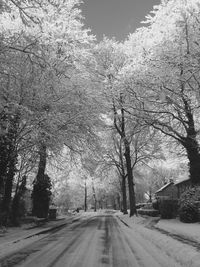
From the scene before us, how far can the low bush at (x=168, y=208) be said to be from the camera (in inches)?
683

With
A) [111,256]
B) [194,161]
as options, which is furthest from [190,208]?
[111,256]

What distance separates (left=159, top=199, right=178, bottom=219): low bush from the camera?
1734 centimetres

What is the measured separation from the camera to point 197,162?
18344mm

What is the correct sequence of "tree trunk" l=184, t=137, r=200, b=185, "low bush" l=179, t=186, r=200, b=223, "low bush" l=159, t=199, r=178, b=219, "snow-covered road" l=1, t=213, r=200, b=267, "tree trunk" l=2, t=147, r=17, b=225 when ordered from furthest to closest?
"tree trunk" l=184, t=137, r=200, b=185 < "low bush" l=159, t=199, r=178, b=219 < "tree trunk" l=2, t=147, r=17, b=225 < "low bush" l=179, t=186, r=200, b=223 < "snow-covered road" l=1, t=213, r=200, b=267

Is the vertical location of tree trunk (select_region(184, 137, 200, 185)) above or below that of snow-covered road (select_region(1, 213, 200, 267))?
above

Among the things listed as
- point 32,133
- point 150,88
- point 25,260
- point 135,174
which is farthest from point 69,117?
point 135,174

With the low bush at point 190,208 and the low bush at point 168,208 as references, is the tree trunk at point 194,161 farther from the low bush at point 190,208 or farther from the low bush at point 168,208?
the low bush at point 190,208

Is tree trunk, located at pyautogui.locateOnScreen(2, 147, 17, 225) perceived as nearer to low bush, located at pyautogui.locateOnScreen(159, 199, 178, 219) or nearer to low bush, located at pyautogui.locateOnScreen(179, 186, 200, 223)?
low bush, located at pyautogui.locateOnScreen(159, 199, 178, 219)

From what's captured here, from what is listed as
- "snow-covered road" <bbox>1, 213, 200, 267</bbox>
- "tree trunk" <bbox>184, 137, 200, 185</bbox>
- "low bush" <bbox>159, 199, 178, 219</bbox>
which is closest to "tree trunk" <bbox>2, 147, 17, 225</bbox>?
"snow-covered road" <bbox>1, 213, 200, 267</bbox>

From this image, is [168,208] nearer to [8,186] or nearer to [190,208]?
[190,208]

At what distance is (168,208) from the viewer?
17.4m

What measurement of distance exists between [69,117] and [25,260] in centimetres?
1292

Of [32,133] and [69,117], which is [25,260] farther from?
[69,117]

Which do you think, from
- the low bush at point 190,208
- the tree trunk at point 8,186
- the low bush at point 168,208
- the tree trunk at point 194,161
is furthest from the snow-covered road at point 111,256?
the tree trunk at point 194,161
